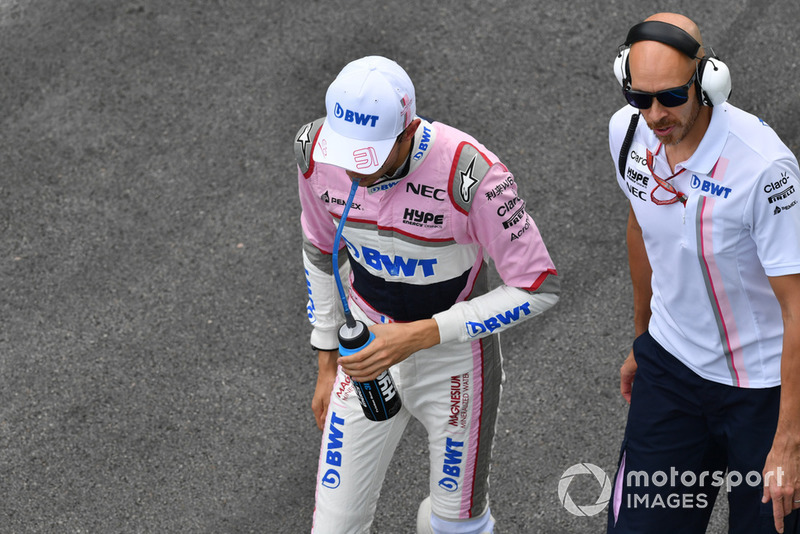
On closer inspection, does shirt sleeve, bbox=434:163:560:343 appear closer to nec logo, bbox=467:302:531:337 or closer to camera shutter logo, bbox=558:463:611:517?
nec logo, bbox=467:302:531:337

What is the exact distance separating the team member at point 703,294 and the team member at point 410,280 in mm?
449

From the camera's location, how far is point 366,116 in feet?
10.9

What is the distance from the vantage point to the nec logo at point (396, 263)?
371 centimetres

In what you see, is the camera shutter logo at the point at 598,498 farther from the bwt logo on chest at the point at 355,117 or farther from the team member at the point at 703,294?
the bwt logo on chest at the point at 355,117

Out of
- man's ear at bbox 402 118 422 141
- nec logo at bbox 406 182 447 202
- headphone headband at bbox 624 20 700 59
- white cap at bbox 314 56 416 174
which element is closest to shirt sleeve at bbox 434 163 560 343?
nec logo at bbox 406 182 447 202

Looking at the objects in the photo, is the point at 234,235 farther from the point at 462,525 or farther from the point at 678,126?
the point at 678,126

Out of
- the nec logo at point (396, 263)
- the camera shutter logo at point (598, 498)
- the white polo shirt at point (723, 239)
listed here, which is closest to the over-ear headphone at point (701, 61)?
the white polo shirt at point (723, 239)

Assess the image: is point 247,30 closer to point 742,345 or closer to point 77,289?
point 77,289

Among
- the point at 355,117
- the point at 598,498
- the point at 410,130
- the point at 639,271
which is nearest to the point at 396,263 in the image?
the point at 410,130

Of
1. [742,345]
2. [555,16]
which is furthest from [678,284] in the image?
[555,16]

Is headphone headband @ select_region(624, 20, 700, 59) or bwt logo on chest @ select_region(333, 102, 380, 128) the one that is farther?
bwt logo on chest @ select_region(333, 102, 380, 128)

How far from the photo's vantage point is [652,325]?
381cm

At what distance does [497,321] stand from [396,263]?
419 millimetres

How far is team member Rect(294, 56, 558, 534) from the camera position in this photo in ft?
11.2
